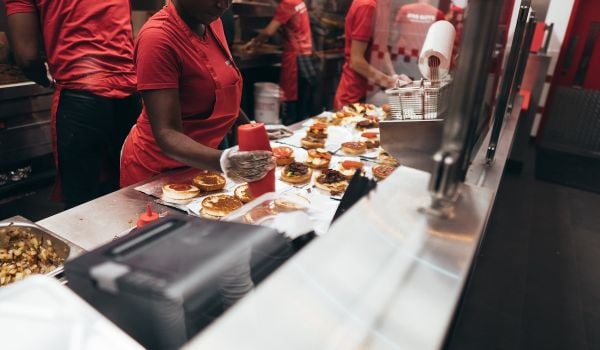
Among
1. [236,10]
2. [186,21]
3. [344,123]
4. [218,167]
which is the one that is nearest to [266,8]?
[236,10]

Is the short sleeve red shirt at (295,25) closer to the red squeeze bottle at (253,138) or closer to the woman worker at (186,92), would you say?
the woman worker at (186,92)

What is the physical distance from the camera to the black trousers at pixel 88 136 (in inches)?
102

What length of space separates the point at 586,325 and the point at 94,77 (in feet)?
11.5

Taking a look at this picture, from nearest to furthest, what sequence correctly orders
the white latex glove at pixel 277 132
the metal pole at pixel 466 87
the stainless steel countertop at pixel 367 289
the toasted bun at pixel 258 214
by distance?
1. the stainless steel countertop at pixel 367 289
2. the metal pole at pixel 466 87
3. the toasted bun at pixel 258 214
4. the white latex glove at pixel 277 132

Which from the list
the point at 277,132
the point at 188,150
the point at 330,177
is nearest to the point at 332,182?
the point at 330,177

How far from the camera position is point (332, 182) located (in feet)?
6.29

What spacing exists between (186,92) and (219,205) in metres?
0.57

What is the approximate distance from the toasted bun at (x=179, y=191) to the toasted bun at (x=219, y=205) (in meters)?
0.07

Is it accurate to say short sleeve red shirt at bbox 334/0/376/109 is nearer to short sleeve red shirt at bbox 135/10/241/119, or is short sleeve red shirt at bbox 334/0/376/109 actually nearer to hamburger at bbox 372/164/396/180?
short sleeve red shirt at bbox 135/10/241/119

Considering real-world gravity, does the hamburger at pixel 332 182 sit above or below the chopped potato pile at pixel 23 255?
above

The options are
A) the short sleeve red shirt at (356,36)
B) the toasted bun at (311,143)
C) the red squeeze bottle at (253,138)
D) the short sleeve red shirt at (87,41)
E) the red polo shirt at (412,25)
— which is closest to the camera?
the red squeeze bottle at (253,138)

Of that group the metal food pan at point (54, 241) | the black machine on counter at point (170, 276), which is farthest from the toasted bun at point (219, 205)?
the black machine on counter at point (170, 276)

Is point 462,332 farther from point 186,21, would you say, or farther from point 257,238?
point 186,21

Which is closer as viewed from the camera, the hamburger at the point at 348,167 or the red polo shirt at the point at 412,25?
the hamburger at the point at 348,167
